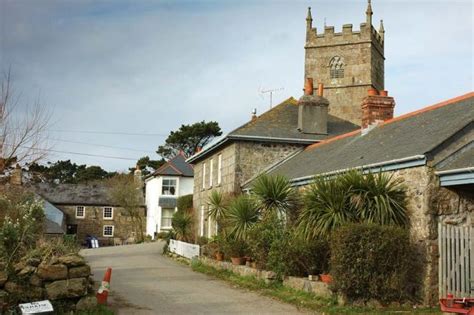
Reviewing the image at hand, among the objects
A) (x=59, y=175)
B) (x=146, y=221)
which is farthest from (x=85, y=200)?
(x=59, y=175)

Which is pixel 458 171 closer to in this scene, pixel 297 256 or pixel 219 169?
Answer: pixel 297 256

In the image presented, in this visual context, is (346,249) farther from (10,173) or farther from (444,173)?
(10,173)

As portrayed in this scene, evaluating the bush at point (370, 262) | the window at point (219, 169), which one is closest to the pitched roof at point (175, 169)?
the window at point (219, 169)

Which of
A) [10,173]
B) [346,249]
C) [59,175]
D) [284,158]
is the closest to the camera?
[346,249]

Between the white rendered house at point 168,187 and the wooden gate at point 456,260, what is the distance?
34.8 m

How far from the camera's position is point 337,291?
11125 millimetres

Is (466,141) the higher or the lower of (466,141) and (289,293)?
the higher

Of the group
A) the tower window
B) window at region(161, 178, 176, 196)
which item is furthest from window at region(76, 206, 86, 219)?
the tower window

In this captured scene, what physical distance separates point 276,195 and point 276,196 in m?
0.03

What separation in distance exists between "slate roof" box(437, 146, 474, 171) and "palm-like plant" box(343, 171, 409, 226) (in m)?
1.08

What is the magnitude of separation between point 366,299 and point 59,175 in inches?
2847

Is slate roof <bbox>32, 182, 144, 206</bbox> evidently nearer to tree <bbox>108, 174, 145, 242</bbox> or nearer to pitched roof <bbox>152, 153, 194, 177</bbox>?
tree <bbox>108, 174, 145, 242</bbox>

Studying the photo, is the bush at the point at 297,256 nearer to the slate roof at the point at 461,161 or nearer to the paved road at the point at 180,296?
the paved road at the point at 180,296

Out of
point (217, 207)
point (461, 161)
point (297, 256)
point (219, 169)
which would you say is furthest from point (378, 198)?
point (219, 169)
